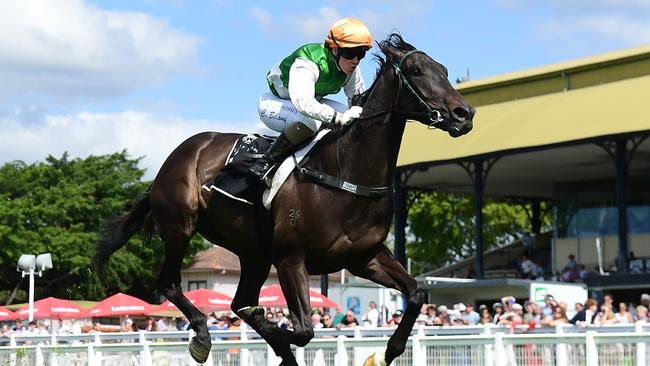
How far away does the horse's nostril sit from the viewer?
6804 millimetres

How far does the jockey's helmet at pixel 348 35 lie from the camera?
7.12 metres

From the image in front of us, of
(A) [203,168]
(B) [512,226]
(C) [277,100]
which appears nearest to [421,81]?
(C) [277,100]

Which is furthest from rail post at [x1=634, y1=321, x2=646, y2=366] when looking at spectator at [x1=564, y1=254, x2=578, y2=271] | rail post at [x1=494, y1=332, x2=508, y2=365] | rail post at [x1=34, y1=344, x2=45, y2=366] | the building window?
the building window

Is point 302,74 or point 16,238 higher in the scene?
point 16,238

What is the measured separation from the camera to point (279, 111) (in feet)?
25.1

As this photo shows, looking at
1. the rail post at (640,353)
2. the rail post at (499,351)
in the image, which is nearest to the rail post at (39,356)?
the rail post at (499,351)

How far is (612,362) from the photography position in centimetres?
859

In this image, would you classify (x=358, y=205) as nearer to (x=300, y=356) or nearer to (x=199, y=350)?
(x=199, y=350)

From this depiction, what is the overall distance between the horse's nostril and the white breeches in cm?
94

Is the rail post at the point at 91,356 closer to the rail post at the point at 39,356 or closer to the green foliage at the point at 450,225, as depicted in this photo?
the rail post at the point at 39,356

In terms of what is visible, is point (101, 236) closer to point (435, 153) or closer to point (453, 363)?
point (453, 363)

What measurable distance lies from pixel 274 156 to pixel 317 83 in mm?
563

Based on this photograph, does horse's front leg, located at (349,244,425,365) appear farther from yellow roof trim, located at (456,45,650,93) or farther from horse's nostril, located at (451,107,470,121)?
yellow roof trim, located at (456,45,650,93)

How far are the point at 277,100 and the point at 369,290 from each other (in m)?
32.6
